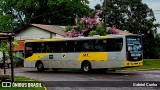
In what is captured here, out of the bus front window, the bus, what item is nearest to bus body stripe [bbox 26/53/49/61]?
the bus

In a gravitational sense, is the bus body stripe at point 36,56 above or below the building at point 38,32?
below

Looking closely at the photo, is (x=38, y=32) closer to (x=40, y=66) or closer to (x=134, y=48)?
(x=40, y=66)

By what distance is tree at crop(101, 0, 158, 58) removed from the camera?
6812cm

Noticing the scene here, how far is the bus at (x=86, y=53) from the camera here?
94.9 feet

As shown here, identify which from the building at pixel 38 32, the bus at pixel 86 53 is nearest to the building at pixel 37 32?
the building at pixel 38 32

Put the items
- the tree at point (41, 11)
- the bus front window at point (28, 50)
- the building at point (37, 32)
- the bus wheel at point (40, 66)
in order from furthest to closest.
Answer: the tree at point (41, 11)
the building at point (37, 32)
the bus front window at point (28, 50)
the bus wheel at point (40, 66)

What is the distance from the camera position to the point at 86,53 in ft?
102

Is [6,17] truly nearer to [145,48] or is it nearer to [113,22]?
[113,22]

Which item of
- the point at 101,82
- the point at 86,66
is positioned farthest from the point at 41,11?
the point at 101,82

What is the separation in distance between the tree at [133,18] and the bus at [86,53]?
34.7 m

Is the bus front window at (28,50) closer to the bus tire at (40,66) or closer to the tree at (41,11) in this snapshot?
the bus tire at (40,66)

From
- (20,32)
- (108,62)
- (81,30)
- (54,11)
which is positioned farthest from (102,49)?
(54,11)

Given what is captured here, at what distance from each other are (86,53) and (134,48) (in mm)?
3899

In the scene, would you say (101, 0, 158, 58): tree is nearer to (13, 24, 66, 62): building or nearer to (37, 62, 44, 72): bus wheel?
(13, 24, 66, 62): building
